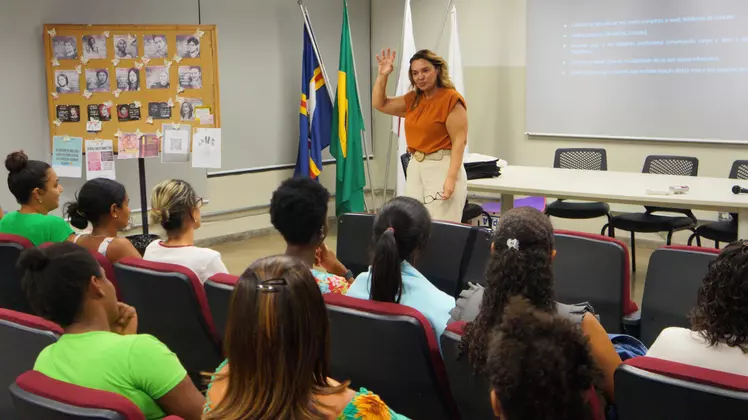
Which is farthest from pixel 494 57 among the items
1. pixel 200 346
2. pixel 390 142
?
pixel 200 346

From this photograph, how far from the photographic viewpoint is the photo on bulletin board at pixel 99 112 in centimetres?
570

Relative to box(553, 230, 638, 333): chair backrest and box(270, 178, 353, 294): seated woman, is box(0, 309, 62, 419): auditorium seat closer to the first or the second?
box(270, 178, 353, 294): seated woman

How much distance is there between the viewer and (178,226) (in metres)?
3.12

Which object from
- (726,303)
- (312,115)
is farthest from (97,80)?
(726,303)

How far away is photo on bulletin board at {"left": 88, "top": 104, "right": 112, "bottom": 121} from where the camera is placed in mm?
5699

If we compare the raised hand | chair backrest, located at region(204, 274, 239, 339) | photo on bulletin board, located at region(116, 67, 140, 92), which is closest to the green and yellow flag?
photo on bulletin board, located at region(116, 67, 140, 92)

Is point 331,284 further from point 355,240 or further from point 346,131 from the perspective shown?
point 346,131

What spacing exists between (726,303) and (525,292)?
0.48 meters

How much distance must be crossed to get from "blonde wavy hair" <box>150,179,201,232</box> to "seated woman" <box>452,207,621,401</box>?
1499 millimetres

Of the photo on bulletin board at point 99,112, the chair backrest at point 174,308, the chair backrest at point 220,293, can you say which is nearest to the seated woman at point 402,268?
the chair backrest at point 220,293

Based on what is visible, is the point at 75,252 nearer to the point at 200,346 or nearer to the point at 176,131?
the point at 200,346

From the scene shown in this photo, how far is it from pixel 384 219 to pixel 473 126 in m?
5.08

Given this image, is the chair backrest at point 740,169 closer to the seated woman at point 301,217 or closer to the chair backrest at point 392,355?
the seated woman at point 301,217

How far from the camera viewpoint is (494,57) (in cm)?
722
